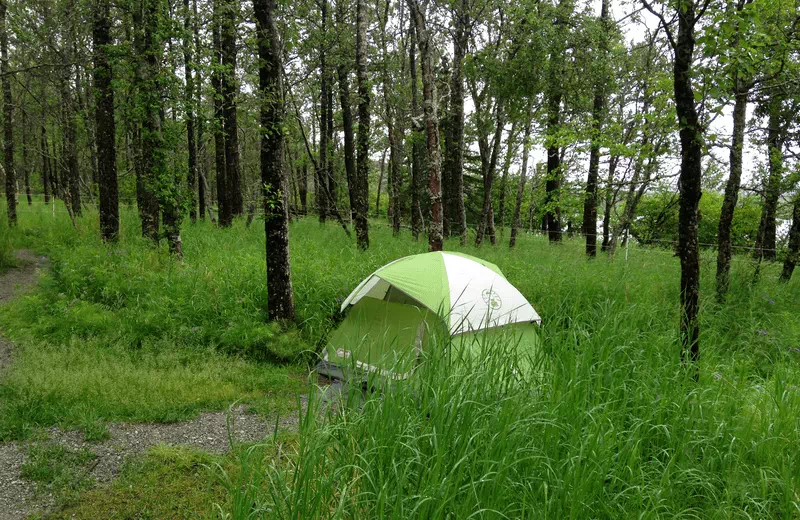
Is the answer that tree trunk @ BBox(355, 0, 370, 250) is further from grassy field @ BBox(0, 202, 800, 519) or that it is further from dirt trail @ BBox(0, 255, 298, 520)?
dirt trail @ BBox(0, 255, 298, 520)

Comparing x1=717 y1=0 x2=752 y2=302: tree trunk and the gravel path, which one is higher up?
x1=717 y1=0 x2=752 y2=302: tree trunk

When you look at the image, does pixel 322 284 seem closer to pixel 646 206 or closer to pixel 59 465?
pixel 59 465

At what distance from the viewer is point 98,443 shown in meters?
3.77

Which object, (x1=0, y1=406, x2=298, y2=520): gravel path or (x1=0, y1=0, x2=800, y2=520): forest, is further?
(x1=0, y1=406, x2=298, y2=520): gravel path

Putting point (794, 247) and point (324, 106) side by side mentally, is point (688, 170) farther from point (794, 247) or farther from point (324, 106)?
point (324, 106)

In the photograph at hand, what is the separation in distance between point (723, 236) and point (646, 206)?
18631mm


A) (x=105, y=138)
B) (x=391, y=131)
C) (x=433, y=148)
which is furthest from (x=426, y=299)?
(x=391, y=131)

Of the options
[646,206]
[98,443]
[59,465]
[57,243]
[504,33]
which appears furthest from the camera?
[646,206]

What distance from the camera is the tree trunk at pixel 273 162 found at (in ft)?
18.8

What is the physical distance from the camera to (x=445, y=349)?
3.38m

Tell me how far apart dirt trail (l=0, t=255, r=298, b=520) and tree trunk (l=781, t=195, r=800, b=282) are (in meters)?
9.05

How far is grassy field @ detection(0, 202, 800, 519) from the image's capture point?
7.29 feet

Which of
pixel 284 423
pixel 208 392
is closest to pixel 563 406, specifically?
pixel 284 423

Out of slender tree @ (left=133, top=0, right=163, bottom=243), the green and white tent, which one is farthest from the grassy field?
slender tree @ (left=133, top=0, right=163, bottom=243)
